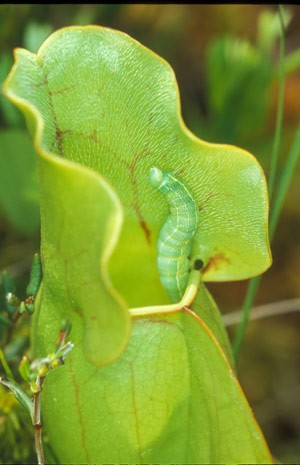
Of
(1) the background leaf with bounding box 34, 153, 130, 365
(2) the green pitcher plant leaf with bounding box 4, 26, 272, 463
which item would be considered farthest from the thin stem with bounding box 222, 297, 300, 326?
(1) the background leaf with bounding box 34, 153, 130, 365

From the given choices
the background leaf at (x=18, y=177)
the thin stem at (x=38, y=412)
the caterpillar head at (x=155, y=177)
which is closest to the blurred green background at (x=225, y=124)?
the background leaf at (x=18, y=177)

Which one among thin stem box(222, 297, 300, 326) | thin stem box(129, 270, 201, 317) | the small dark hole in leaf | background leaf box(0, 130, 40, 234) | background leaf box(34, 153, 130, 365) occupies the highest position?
background leaf box(34, 153, 130, 365)

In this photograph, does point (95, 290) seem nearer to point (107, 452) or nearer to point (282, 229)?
point (107, 452)

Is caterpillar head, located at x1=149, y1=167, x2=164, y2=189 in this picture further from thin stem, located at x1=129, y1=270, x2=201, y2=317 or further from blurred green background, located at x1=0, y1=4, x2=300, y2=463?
blurred green background, located at x1=0, y1=4, x2=300, y2=463

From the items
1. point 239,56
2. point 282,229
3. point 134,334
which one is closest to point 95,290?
point 134,334

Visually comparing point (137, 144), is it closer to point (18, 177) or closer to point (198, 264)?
point (198, 264)

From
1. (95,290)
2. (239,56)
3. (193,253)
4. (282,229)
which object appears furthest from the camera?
(282,229)

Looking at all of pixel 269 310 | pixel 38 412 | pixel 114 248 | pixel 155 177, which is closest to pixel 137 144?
pixel 155 177
